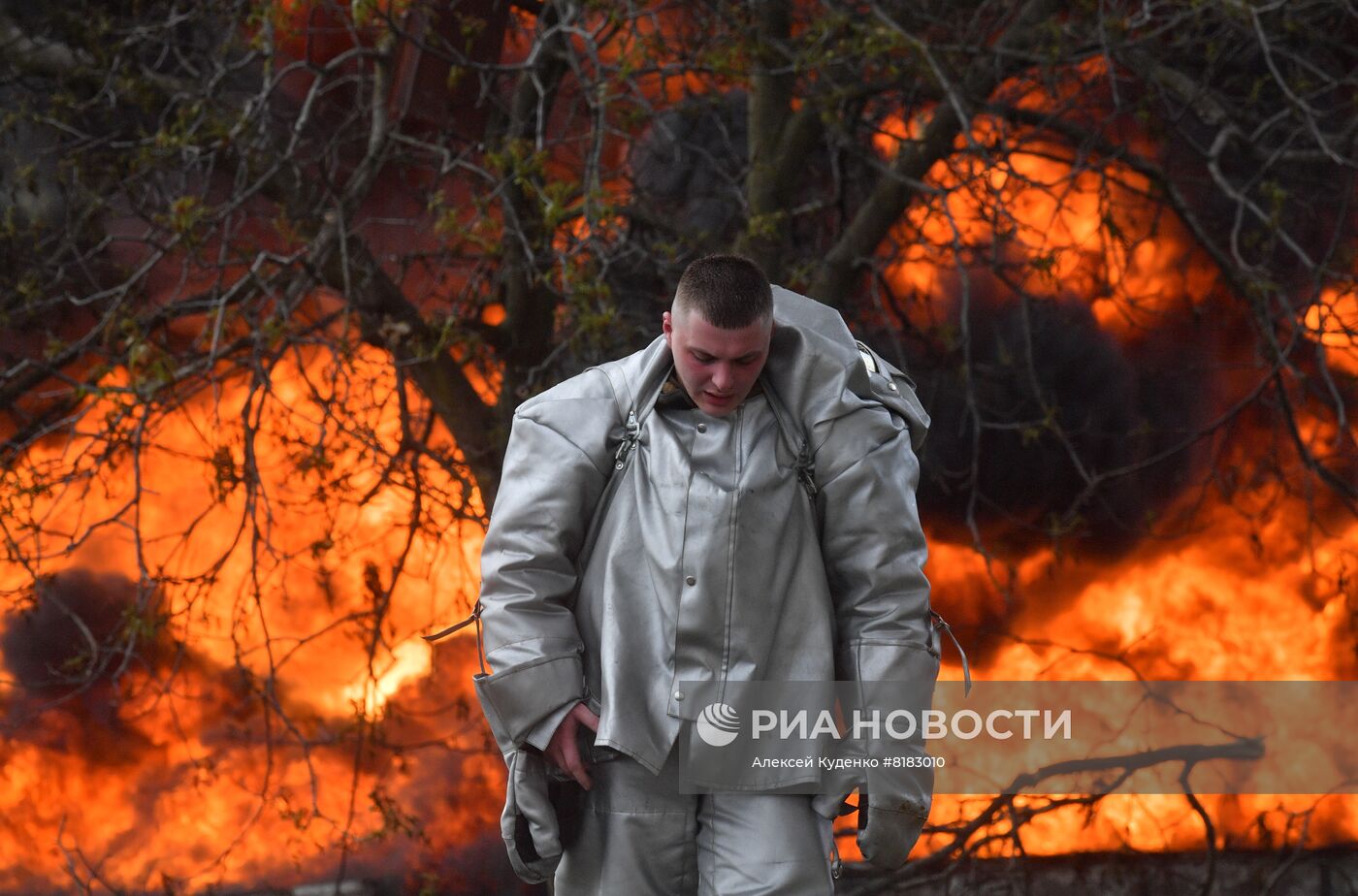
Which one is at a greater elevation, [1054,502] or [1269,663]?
[1054,502]

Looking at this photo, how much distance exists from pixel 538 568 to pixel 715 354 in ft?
1.42

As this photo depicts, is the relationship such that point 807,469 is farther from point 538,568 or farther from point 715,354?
point 538,568

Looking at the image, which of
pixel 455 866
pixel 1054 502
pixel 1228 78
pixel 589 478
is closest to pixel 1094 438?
pixel 1054 502

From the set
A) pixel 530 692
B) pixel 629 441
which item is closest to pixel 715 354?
pixel 629 441

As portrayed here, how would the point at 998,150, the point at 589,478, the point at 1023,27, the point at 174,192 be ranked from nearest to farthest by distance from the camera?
the point at 589,478, the point at 998,150, the point at 1023,27, the point at 174,192

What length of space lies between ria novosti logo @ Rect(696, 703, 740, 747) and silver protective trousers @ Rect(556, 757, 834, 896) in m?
0.12

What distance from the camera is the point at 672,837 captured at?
2.24 meters

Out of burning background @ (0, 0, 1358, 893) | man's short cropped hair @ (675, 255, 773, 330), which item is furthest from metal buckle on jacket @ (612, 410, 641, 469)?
burning background @ (0, 0, 1358, 893)

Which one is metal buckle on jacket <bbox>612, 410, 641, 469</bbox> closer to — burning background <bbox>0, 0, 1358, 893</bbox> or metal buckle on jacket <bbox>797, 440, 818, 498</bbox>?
metal buckle on jacket <bbox>797, 440, 818, 498</bbox>

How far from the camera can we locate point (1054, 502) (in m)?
4.77

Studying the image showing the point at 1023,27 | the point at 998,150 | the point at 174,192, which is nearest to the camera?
the point at 998,150

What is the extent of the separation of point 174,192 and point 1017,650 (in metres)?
3.14

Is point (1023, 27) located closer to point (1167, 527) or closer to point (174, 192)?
point (1167, 527)

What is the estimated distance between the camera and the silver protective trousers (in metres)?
2.20
